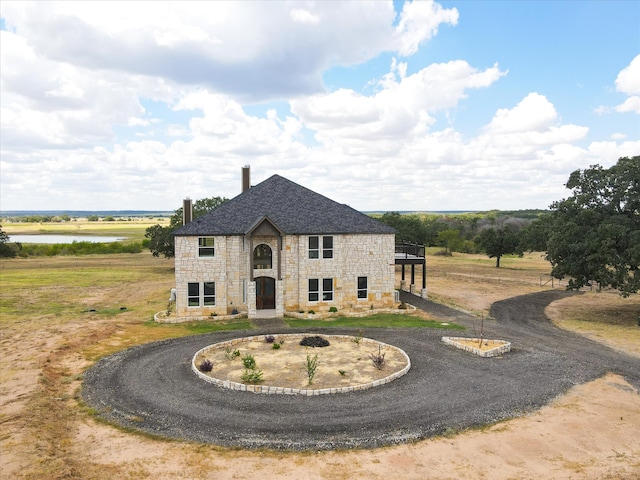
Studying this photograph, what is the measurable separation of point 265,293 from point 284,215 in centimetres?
608

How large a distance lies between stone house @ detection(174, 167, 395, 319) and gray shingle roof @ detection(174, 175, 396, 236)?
0.08 metres

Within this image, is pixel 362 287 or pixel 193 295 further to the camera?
pixel 362 287

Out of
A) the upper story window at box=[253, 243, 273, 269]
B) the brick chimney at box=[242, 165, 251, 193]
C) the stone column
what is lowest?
the stone column

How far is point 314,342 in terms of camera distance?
2506 centimetres

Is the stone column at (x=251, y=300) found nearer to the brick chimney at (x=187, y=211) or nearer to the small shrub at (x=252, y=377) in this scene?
the brick chimney at (x=187, y=211)

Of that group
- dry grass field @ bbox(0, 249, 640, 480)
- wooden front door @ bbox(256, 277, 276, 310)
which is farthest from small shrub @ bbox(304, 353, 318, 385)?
wooden front door @ bbox(256, 277, 276, 310)

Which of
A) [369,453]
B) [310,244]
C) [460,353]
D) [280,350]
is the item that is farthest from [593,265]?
[369,453]

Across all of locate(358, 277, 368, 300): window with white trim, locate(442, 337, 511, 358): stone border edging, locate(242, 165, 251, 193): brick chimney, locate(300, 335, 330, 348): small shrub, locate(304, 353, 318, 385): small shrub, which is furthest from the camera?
locate(242, 165, 251, 193): brick chimney

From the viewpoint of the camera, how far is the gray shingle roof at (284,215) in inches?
1296

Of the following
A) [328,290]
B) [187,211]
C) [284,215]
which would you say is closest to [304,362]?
[328,290]

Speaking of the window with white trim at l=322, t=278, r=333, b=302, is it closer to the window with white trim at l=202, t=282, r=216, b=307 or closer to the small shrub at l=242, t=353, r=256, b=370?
the window with white trim at l=202, t=282, r=216, b=307

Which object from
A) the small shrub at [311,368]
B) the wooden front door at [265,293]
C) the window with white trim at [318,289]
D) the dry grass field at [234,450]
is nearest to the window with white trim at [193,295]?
the dry grass field at [234,450]

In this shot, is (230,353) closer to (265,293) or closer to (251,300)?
(251,300)

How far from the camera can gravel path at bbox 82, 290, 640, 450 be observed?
15.0 meters
